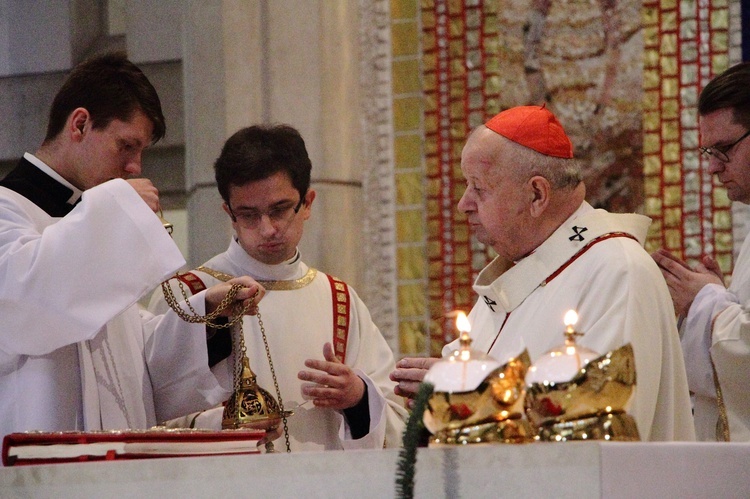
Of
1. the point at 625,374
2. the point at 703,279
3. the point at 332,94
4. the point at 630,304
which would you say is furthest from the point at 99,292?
the point at 332,94

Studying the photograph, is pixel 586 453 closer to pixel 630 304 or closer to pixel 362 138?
pixel 630 304

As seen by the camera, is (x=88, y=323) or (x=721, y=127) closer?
(x=88, y=323)

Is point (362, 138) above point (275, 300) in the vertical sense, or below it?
above

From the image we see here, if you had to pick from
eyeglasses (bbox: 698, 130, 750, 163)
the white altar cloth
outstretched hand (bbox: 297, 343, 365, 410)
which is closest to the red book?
the white altar cloth

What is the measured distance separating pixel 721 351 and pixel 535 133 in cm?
97

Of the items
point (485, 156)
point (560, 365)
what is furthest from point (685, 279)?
point (560, 365)

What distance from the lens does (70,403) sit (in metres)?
3.43

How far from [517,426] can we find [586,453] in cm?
25

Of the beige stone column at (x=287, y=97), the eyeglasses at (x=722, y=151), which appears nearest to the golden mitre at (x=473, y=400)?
the eyeglasses at (x=722, y=151)

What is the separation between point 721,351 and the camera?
3738 mm

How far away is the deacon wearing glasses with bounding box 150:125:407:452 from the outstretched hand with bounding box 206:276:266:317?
218 mm

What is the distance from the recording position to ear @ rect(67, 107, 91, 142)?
3.65m

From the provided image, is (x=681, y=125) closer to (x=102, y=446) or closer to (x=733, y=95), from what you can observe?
(x=733, y=95)

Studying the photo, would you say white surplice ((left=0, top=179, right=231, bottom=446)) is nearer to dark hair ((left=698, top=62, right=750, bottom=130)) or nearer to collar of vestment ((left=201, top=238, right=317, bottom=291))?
collar of vestment ((left=201, top=238, right=317, bottom=291))
